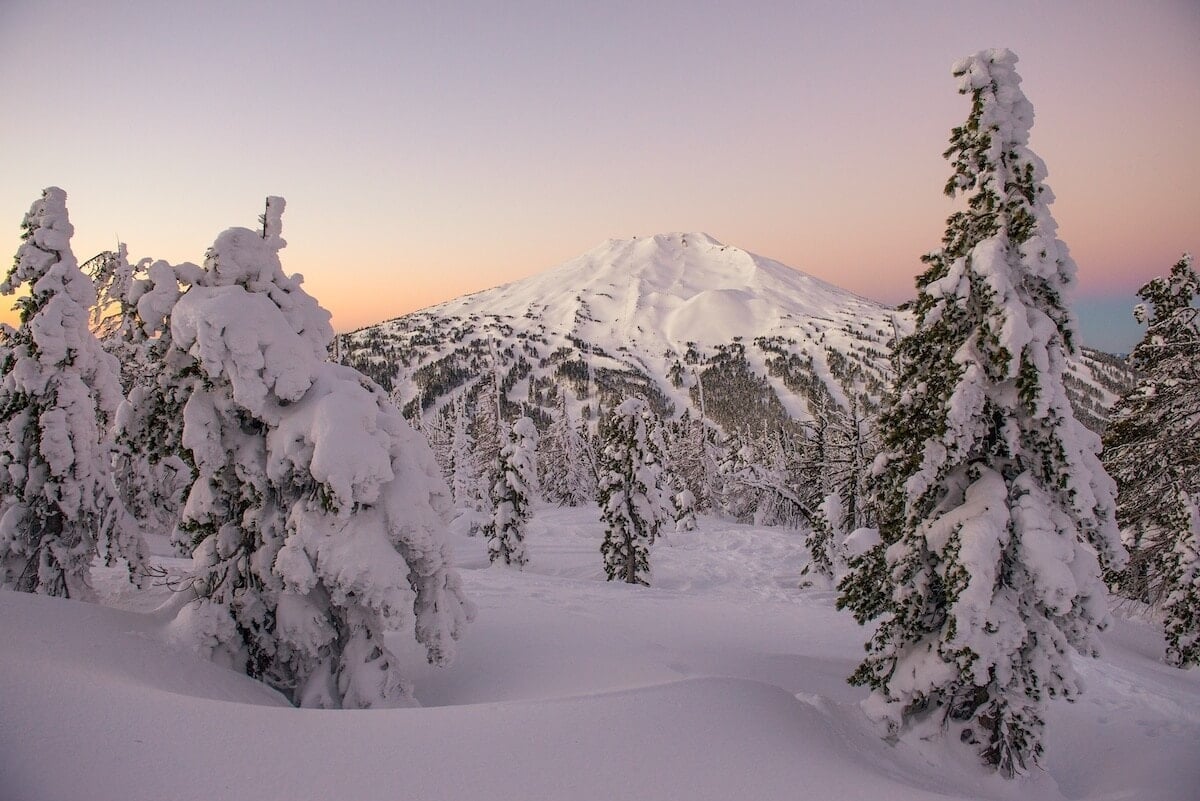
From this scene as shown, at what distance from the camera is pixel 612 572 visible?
27.7 metres

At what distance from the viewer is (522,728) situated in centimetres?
538

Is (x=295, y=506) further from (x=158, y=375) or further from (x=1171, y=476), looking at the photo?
(x=1171, y=476)

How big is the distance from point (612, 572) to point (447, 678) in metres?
19.0

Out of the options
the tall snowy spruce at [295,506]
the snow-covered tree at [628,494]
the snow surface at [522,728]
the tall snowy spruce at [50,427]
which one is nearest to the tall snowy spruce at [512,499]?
the snow-covered tree at [628,494]

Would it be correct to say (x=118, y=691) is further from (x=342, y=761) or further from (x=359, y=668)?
(x=359, y=668)

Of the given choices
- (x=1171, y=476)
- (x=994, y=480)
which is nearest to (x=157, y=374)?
(x=994, y=480)

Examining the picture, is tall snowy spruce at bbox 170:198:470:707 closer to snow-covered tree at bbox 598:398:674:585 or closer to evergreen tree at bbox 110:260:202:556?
evergreen tree at bbox 110:260:202:556

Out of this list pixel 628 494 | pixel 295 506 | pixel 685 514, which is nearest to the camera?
pixel 295 506

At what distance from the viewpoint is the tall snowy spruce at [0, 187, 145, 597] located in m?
11.5

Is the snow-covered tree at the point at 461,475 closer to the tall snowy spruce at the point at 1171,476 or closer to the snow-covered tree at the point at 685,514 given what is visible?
the snow-covered tree at the point at 685,514

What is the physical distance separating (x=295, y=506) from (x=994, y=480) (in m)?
9.50

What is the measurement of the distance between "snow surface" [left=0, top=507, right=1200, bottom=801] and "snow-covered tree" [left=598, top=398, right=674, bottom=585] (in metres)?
13.8

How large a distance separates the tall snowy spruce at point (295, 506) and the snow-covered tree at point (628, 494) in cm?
1839

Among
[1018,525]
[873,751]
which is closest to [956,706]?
[873,751]
